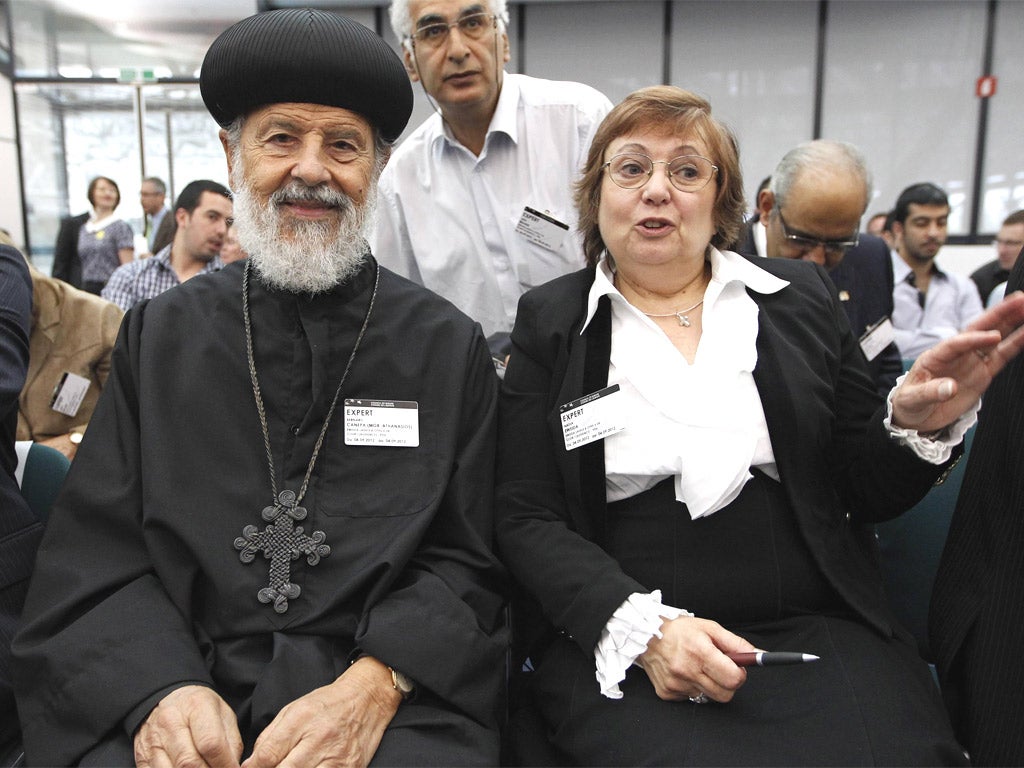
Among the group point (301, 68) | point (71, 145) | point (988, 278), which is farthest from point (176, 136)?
point (301, 68)

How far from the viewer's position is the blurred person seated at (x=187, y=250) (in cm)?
546

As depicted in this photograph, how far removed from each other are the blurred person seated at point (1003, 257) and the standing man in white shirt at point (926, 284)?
0.78m

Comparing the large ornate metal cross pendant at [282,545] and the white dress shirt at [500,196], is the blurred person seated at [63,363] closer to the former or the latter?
the white dress shirt at [500,196]

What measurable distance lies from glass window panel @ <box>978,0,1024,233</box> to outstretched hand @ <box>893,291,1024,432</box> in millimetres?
10893

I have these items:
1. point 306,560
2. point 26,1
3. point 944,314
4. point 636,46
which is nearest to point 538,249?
point 306,560

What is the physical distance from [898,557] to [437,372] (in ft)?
4.95

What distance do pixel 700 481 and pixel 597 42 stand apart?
416 inches

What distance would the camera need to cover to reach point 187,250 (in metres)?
5.55

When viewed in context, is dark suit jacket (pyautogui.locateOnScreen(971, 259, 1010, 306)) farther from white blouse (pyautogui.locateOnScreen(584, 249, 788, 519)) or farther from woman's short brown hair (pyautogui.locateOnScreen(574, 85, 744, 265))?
white blouse (pyautogui.locateOnScreen(584, 249, 788, 519))

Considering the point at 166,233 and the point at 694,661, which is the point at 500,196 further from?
the point at 166,233

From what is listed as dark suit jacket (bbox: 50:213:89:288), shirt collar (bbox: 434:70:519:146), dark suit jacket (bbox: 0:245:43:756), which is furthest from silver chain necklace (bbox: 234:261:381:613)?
dark suit jacket (bbox: 50:213:89:288)

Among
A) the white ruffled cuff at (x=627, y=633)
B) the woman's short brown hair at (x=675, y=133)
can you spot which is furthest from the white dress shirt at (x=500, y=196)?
the white ruffled cuff at (x=627, y=633)

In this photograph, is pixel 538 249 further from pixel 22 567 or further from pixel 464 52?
pixel 22 567

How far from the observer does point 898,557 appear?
244 cm
